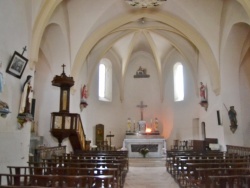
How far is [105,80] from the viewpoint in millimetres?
19578

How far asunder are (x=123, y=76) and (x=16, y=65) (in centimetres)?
1273

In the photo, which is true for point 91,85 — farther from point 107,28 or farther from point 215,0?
point 215,0

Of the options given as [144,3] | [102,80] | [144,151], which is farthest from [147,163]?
[102,80]

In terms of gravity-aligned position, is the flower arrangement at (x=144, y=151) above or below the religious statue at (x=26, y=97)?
below

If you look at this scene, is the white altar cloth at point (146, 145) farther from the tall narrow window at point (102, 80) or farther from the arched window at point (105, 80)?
the tall narrow window at point (102, 80)

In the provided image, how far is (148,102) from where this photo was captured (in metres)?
20.3

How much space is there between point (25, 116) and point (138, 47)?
13.5 meters

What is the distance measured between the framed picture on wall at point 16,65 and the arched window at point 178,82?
1323 cm

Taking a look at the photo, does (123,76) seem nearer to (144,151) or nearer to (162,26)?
(162,26)

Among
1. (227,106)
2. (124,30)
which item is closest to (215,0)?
(227,106)

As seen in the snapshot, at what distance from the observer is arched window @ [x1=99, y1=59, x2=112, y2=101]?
19172 mm

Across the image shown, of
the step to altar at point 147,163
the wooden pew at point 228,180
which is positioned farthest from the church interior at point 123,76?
the wooden pew at point 228,180

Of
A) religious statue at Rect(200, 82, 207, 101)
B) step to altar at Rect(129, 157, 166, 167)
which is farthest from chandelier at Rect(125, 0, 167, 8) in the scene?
step to altar at Rect(129, 157, 166, 167)

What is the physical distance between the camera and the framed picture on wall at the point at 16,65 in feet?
23.3
